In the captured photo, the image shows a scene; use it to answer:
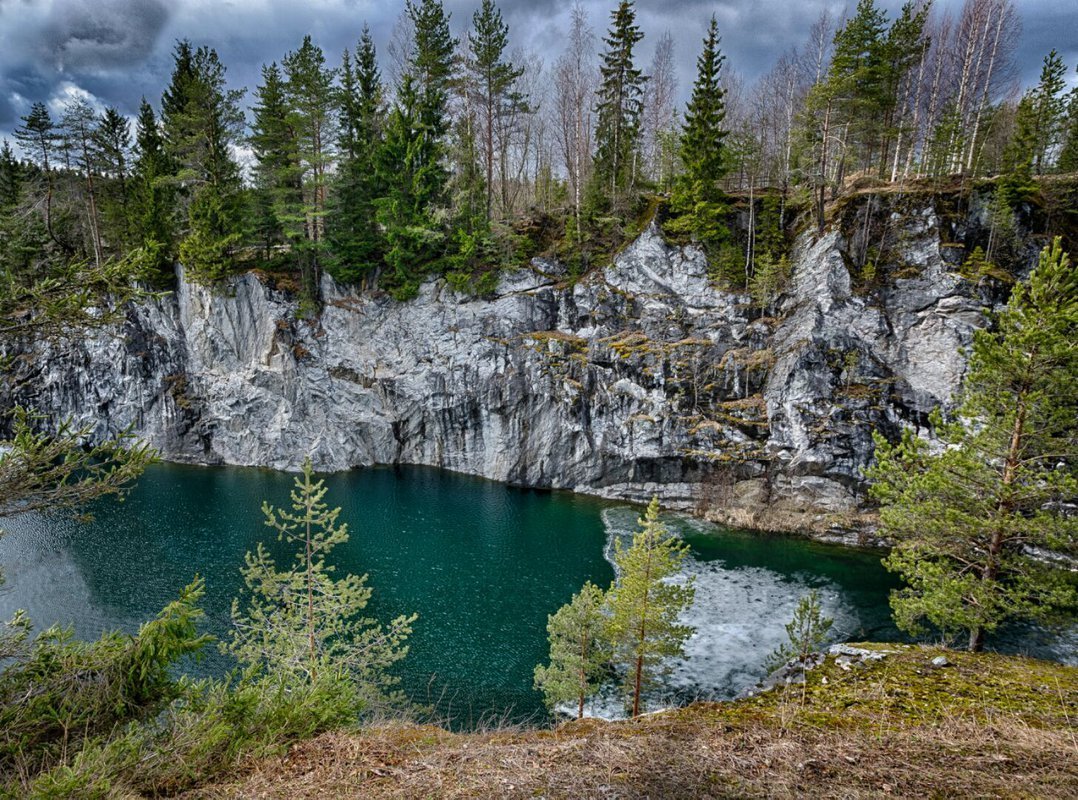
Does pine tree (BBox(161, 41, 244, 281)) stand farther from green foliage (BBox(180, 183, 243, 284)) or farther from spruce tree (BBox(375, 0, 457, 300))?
spruce tree (BBox(375, 0, 457, 300))

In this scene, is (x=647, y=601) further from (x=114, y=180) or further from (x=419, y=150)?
(x=114, y=180)

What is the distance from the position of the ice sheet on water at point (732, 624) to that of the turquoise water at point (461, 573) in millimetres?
61

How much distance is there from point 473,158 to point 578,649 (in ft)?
108

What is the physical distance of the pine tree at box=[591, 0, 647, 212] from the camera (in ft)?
106

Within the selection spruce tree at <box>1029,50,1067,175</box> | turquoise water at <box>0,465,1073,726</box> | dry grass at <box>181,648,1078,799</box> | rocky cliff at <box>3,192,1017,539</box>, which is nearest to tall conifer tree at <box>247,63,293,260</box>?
rocky cliff at <box>3,192,1017,539</box>

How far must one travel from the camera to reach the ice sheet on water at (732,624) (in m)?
13.9

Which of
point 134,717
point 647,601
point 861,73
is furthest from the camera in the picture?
point 861,73

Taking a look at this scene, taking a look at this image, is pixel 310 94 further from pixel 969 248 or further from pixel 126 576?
pixel 969 248

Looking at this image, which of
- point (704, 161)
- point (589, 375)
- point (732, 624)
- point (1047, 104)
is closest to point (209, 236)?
point (589, 375)

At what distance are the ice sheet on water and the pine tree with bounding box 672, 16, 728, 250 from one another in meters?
20.6

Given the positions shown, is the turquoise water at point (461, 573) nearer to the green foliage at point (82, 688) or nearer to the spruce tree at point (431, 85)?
the green foliage at point (82, 688)

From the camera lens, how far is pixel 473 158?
34.3 metres

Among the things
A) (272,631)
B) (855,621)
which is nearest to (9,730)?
(272,631)

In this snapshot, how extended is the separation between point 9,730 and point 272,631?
6863 millimetres
